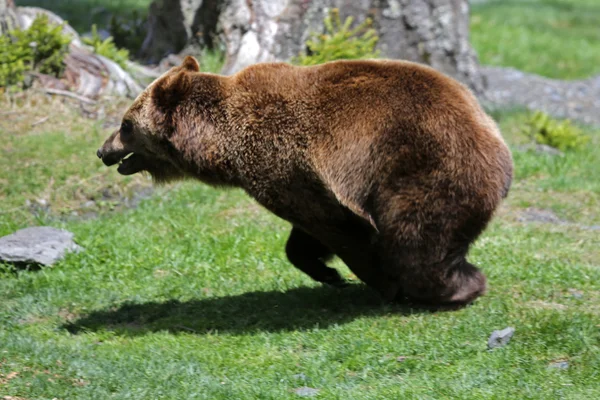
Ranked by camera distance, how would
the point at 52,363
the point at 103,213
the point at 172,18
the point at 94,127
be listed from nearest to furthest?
the point at 52,363 < the point at 103,213 < the point at 94,127 < the point at 172,18

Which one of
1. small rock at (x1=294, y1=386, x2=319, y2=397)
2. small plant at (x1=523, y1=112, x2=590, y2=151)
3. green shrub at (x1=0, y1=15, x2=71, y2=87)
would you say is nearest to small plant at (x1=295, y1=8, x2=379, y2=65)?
small plant at (x1=523, y1=112, x2=590, y2=151)

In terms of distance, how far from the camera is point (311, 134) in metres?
6.29

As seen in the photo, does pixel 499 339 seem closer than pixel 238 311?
Yes

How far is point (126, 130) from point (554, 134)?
7032mm

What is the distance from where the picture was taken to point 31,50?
35.6 feet

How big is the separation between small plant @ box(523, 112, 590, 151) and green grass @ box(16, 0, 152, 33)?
26.9ft

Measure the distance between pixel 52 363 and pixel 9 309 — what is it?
5.75 feet

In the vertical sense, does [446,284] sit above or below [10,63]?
below

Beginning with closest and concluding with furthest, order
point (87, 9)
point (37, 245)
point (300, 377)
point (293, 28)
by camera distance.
A: 1. point (300, 377)
2. point (37, 245)
3. point (293, 28)
4. point (87, 9)

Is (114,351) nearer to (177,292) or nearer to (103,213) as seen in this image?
(177,292)

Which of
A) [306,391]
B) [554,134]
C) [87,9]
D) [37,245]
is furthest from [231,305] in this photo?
[87,9]

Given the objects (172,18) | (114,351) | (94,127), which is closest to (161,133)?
(114,351)

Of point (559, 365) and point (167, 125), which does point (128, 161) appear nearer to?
point (167, 125)

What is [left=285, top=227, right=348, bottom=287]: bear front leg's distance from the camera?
6.91 metres
